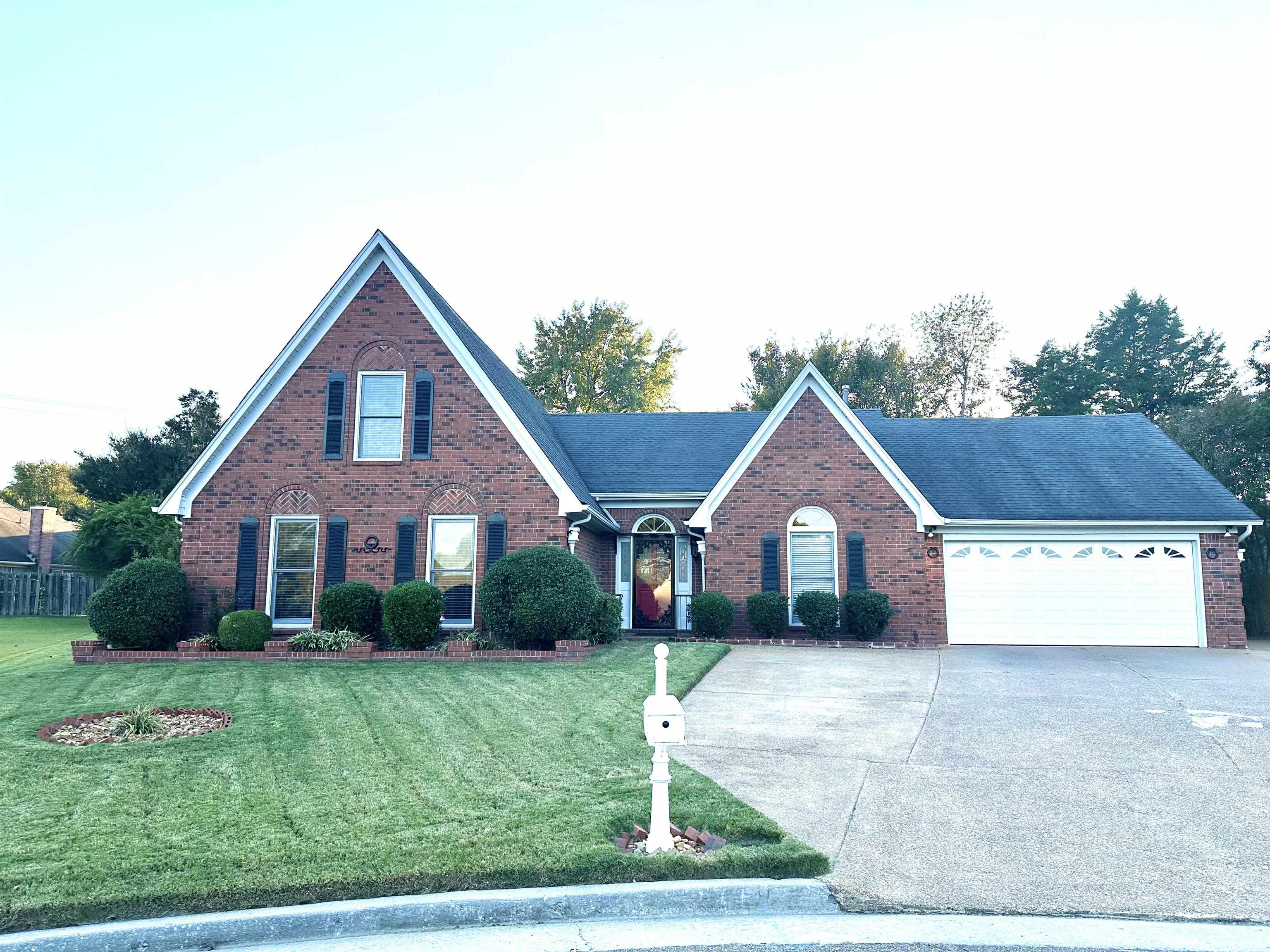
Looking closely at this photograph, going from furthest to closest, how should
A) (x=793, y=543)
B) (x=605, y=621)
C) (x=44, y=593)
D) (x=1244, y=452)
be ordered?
1. (x=44, y=593)
2. (x=1244, y=452)
3. (x=793, y=543)
4. (x=605, y=621)

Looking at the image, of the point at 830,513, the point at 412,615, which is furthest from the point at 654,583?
the point at 412,615

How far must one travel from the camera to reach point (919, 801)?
5922mm

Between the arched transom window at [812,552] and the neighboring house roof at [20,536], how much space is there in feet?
115

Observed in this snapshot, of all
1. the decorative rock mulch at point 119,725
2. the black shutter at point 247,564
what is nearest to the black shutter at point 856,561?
the black shutter at point 247,564

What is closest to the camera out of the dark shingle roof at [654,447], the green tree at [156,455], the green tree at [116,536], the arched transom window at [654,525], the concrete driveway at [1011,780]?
the concrete driveway at [1011,780]

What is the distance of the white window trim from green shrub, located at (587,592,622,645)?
249cm

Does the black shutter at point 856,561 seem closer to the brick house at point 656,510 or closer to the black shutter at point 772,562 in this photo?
the brick house at point 656,510

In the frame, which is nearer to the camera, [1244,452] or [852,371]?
[1244,452]

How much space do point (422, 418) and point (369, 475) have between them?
57.3 inches

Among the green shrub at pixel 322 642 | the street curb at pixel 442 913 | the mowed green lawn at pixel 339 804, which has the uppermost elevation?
the green shrub at pixel 322 642

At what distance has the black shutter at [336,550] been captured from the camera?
15.1 metres

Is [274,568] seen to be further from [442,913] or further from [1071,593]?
[1071,593]

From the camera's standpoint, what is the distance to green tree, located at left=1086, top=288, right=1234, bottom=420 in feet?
135

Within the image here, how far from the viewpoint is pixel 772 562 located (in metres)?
16.6
